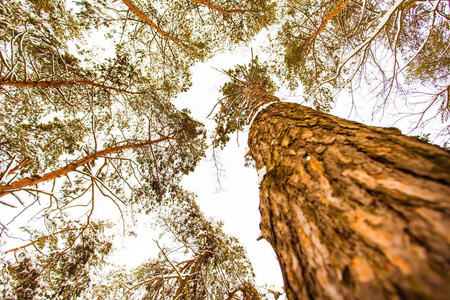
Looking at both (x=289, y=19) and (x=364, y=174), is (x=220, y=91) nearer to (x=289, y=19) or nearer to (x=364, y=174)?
(x=289, y=19)

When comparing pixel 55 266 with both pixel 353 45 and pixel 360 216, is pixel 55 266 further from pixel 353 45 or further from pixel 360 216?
pixel 353 45

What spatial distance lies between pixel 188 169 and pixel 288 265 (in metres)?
4.31

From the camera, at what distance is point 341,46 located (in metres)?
3.70

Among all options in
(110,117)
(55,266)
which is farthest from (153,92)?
(55,266)

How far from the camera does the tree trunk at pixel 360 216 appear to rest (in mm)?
323

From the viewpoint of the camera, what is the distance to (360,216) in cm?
45

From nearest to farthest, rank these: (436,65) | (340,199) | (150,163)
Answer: (340,199) < (436,65) < (150,163)

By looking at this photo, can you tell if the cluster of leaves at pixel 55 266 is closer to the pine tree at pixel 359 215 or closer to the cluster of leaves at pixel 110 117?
the cluster of leaves at pixel 110 117

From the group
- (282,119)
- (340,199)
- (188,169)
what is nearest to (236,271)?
(188,169)

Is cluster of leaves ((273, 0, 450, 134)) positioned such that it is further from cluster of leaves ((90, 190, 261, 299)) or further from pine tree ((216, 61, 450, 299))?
cluster of leaves ((90, 190, 261, 299))

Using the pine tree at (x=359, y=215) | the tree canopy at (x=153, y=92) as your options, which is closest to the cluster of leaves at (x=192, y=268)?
the tree canopy at (x=153, y=92)

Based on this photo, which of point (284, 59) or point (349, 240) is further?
point (284, 59)

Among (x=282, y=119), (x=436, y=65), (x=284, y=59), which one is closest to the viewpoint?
(x=282, y=119)

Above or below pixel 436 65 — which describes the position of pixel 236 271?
below
